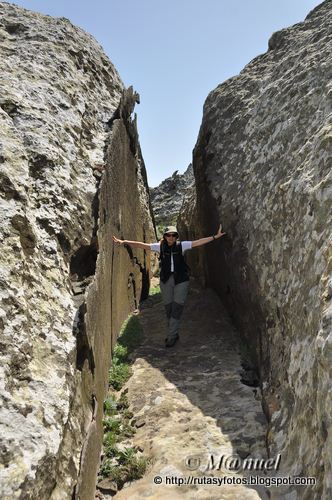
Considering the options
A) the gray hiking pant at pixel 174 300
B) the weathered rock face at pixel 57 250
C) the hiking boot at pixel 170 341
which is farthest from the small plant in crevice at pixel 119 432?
the gray hiking pant at pixel 174 300

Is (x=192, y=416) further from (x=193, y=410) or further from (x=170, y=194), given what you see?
(x=170, y=194)

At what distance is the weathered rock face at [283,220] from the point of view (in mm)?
4516

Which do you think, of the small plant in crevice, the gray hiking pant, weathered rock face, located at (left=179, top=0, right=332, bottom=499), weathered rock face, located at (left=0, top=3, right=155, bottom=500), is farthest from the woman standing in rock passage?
the small plant in crevice

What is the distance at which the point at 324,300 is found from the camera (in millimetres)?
4551

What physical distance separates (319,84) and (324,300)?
4.64m

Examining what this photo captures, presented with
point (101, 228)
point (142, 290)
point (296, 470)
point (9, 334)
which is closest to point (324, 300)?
point (296, 470)

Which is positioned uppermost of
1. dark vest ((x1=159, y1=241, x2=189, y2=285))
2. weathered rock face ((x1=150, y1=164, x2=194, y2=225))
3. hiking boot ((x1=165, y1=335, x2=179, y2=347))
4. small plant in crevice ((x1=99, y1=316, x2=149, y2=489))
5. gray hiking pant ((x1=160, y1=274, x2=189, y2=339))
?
weathered rock face ((x1=150, y1=164, x2=194, y2=225))

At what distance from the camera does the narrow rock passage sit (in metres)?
5.12

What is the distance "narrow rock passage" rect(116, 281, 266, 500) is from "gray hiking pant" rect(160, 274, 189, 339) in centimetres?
39

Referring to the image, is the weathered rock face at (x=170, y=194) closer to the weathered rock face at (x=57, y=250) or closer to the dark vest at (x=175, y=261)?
the weathered rock face at (x=57, y=250)

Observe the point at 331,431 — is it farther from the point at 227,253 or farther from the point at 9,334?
the point at 227,253

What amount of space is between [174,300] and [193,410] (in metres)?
3.38

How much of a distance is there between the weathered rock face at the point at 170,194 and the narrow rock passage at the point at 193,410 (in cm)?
2710

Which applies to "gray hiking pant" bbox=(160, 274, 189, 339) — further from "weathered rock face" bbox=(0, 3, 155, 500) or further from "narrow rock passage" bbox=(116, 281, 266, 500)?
"weathered rock face" bbox=(0, 3, 155, 500)
